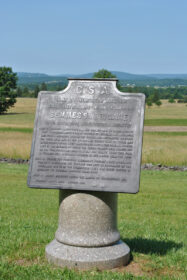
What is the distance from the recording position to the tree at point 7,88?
3312 inches

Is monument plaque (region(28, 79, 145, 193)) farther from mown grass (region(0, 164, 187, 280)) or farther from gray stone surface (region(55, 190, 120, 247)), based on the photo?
mown grass (region(0, 164, 187, 280))

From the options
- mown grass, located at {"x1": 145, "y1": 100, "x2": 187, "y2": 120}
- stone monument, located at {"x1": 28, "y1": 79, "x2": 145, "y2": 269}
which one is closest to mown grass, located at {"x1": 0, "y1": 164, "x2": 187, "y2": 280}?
Result: stone monument, located at {"x1": 28, "y1": 79, "x2": 145, "y2": 269}

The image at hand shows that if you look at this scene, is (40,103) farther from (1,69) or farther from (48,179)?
(1,69)

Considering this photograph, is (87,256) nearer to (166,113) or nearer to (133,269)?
(133,269)

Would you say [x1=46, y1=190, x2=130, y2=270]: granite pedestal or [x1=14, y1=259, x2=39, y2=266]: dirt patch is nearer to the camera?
[x1=46, y1=190, x2=130, y2=270]: granite pedestal

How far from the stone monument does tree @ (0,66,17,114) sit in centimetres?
7832

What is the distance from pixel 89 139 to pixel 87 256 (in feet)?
5.41

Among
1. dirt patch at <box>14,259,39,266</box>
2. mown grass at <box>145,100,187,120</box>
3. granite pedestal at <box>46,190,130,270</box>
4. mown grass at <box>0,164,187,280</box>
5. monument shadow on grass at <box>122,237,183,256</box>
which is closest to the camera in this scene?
mown grass at <box>0,164,187,280</box>

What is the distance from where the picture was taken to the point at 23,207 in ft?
37.4

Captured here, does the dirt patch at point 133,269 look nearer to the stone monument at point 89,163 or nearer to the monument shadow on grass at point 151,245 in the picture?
the stone monument at point 89,163

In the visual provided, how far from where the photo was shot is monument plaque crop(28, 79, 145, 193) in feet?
20.6

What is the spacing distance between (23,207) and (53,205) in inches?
34.6

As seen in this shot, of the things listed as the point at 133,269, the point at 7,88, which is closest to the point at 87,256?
the point at 133,269

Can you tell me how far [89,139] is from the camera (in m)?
6.48
